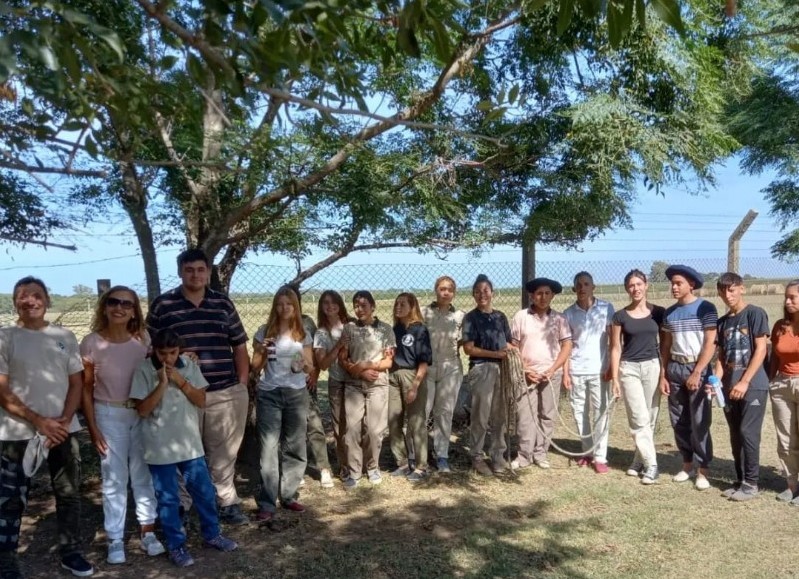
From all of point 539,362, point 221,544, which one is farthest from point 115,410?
point 539,362

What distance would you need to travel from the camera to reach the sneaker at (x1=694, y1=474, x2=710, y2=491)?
5.33m

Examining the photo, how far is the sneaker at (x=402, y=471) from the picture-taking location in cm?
571

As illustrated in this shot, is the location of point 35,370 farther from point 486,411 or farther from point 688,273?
point 688,273

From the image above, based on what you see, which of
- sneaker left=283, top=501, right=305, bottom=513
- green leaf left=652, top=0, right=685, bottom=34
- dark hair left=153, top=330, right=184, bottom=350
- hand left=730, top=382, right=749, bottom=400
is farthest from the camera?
hand left=730, top=382, right=749, bottom=400

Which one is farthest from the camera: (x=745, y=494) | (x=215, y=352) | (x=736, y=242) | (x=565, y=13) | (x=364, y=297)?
(x=736, y=242)

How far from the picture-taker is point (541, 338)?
6.04m

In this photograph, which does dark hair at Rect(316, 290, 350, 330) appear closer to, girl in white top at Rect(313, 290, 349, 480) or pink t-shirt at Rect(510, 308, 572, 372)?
girl in white top at Rect(313, 290, 349, 480)

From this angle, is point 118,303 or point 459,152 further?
point 459,152

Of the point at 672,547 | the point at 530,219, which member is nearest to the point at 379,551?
the point at 672,547

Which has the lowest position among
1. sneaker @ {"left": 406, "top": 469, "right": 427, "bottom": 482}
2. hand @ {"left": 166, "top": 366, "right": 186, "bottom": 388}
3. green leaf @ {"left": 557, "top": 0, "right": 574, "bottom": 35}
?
sneaker @ {"left": 406, "top": 469, "right": 427, "bottom": 482}

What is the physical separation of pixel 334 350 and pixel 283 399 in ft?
2.11

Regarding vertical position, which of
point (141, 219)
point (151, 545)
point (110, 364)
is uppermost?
point (141, 219)

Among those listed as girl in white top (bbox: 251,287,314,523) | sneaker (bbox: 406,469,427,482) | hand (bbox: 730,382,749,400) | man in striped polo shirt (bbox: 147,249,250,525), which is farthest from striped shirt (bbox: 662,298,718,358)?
man in striped polo shirt (bbox: 147,249,250,525)

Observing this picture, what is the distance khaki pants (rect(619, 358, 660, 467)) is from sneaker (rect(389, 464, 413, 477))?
5.92 ft
